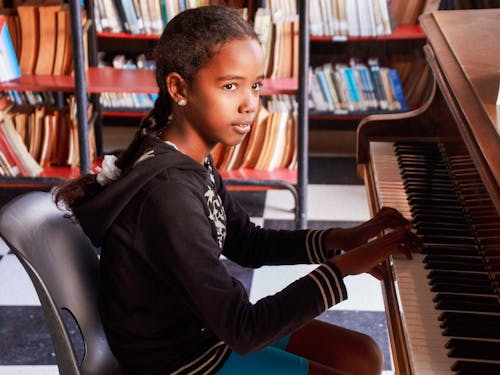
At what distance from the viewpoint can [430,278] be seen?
140cm

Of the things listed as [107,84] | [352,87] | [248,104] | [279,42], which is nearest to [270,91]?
[279,42]

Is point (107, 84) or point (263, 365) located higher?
point (263, 365)

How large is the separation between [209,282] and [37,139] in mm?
2409

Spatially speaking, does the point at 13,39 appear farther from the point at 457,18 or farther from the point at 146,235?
the point at 146,235

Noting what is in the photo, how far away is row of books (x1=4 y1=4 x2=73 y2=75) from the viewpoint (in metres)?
3.37

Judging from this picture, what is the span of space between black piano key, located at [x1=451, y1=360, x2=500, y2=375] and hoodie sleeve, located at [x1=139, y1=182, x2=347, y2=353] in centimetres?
24

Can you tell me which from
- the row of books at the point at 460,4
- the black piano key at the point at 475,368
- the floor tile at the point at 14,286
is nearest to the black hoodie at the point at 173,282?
the black piano key at the point at 475,368

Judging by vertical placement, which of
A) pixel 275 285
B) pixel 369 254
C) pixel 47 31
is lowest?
pixel 275 285

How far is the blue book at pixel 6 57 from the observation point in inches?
129

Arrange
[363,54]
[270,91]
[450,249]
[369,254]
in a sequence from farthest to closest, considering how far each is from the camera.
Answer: [363,54] < [270,91] < [450,249] < [369,254]

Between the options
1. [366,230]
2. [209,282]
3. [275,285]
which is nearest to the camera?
[209,282]

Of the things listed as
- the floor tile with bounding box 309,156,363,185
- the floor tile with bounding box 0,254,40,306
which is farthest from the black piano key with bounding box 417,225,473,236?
the floor tile with bounding box 309,156,363,185

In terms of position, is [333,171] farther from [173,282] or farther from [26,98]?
[173,282]

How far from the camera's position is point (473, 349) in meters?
1.19
